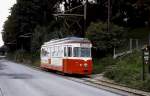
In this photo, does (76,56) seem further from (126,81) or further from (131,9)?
(131,9)

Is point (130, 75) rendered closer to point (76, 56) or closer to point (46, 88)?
point (46, 88)

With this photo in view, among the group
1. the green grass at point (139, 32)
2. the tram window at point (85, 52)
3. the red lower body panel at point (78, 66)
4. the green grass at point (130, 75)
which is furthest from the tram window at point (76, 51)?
the green grass at point (139, 32)

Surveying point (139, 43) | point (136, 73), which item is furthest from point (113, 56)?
point (136, 73)

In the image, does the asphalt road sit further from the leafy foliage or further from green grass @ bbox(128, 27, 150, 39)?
green grass @ bbox(128, 27, 150, 39)

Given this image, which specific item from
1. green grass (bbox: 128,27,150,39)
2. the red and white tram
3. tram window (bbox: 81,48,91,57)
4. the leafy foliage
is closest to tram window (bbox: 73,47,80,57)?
the red and white tram

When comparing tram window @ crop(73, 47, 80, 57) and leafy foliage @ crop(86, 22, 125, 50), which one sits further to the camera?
leafy foliage @ crop(86, 22, 125, 50)

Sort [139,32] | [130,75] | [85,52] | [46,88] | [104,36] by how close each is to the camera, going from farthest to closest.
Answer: [139,32]
[104,36]
[85,52]
[130,75]
[46,88]

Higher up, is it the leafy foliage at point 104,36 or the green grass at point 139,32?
the green grass at point 139,32

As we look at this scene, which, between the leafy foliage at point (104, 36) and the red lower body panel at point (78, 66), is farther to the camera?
the leafy foliage at point (104, 36)

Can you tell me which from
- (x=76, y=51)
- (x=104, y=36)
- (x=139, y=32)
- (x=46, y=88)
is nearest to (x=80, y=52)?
(x=76, y=51)

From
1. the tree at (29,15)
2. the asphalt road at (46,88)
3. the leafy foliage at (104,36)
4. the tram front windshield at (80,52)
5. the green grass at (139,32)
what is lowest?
the asphalt road at (46,88)

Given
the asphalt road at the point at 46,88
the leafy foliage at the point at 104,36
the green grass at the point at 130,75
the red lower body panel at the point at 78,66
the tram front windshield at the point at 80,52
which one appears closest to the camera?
the asphalt road at the point at 46,88

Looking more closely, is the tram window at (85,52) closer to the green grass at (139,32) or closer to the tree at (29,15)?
the green grass at (139,32)

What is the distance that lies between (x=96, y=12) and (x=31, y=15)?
40.5 metres
